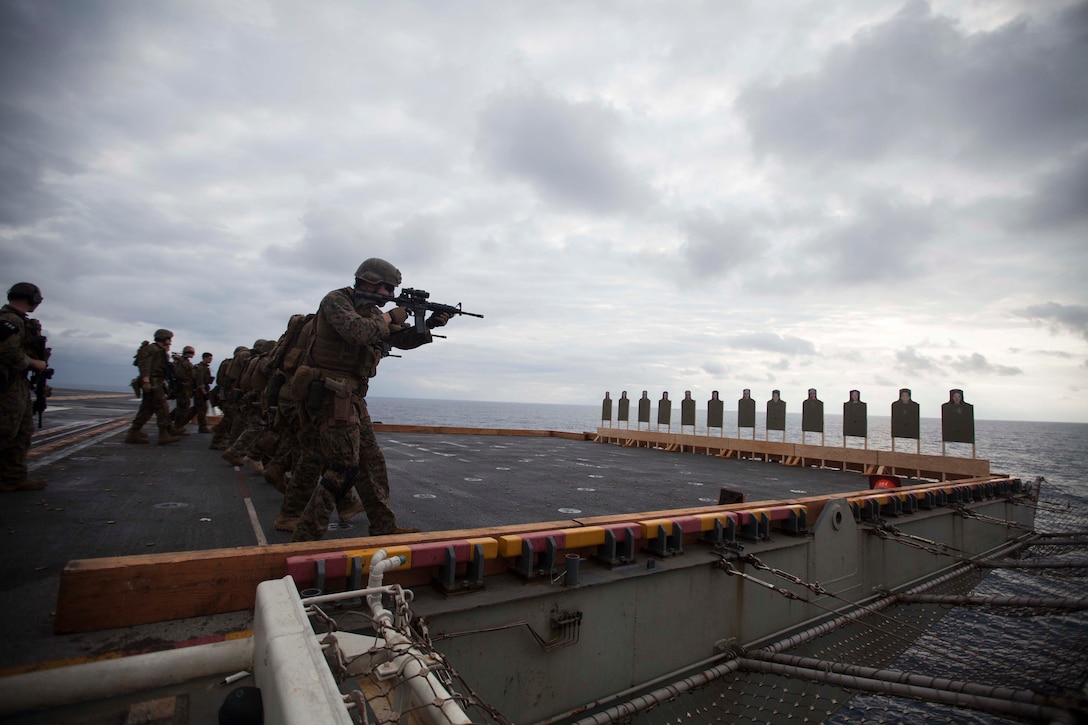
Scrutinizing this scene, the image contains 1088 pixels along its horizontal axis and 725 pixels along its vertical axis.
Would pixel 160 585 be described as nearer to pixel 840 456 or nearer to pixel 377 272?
pixel 377 272

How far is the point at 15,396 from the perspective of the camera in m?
6.09

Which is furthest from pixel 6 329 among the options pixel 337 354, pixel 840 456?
pixel 840 456

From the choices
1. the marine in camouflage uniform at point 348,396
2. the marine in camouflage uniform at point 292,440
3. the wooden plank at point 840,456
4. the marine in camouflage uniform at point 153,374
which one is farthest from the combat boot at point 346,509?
the wooden plank at point 840,456

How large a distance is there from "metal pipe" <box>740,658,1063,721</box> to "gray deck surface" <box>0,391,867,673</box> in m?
3.04

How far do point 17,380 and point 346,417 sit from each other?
188 inches

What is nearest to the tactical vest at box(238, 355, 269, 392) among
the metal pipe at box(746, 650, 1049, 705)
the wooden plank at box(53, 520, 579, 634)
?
the wooden plank at box(53, 520, 579, 634)

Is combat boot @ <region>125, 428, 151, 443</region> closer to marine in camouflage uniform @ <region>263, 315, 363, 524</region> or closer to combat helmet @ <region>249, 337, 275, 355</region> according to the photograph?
combat helmet @ <region>249, 337, 275, 355</region>

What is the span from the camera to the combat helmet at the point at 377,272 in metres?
5.21

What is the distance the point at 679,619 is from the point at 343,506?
4.05 metres

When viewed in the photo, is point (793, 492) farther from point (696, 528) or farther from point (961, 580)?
point (696, 528)

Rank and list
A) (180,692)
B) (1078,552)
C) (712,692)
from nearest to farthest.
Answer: (180,692) < (712,692) < (1078,552)

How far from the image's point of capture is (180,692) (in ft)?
7.04

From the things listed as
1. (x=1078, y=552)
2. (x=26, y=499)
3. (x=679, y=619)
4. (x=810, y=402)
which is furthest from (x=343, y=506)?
(x=810, y=402)

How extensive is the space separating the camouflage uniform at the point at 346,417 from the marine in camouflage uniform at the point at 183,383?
10470mm
